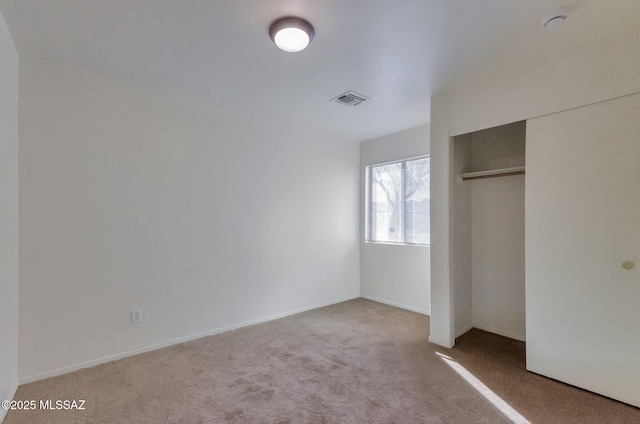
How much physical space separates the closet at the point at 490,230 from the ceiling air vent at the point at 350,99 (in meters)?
1.06

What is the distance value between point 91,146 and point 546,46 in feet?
12.0

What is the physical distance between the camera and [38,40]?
80.1 inches

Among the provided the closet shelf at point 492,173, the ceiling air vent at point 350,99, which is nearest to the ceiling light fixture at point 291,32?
the ceiling air vent at point 350,99

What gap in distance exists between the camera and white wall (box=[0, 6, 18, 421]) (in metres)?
1.80

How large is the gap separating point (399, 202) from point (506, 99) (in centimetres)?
194

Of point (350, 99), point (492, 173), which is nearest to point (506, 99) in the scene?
point (492, 173)

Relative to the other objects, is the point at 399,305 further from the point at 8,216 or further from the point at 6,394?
the point at 8,216

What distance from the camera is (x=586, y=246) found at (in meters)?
2.09

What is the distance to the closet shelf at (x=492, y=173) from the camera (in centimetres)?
279

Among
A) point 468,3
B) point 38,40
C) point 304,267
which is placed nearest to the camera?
point 468,3

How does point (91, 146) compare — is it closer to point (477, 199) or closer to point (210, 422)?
point (210, 422)

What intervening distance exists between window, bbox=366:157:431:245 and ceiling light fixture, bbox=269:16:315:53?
2485 millimetres

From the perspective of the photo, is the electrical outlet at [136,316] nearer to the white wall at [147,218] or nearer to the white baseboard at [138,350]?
the white wall at [147,218]

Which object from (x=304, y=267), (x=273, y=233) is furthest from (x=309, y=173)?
(x=304, y=267)
